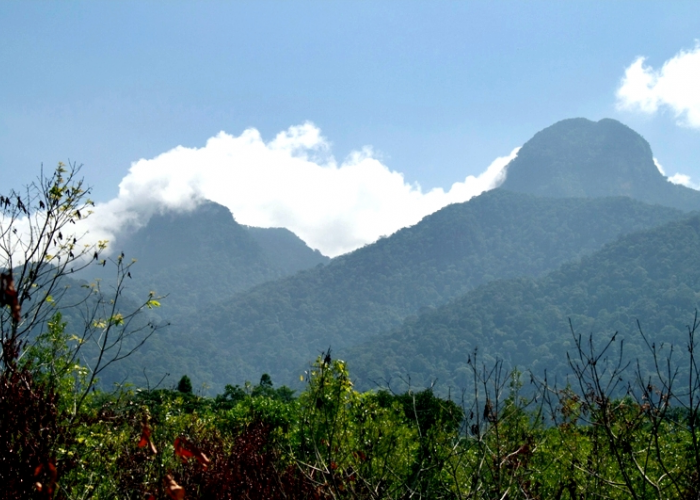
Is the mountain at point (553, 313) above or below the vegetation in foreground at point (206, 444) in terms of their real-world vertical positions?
above

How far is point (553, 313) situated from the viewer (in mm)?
161250

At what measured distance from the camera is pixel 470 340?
161 metres

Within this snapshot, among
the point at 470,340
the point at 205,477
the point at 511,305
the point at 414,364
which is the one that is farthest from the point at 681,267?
the point at 205,477

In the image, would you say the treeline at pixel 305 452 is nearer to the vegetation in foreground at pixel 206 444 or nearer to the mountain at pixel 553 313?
the vegetation in foreground at pixel 206 444

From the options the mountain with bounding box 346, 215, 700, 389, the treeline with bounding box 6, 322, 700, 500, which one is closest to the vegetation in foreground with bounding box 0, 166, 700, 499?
the treeline with bounding box 6, 322, 700, 500

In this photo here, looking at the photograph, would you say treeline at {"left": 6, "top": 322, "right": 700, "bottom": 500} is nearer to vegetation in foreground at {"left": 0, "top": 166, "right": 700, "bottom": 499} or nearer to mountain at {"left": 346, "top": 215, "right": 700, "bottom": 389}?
vegetation in foreground at {"left": 0, "top": 166, "right": 700, "bottom": 499}

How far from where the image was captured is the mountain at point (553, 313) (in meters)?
143

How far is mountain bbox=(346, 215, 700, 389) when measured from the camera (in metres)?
143

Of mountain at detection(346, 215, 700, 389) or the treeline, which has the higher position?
mountain at detection(346, 215, 700, 389)

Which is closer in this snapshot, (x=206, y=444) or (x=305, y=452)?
(x=305, y=452)

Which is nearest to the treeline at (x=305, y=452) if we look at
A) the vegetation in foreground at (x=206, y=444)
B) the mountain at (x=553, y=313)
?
the vegetation in foreground at (x=206, y=444)

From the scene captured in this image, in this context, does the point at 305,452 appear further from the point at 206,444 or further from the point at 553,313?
the point at 553,313

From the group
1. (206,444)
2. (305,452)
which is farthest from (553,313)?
(305,452)

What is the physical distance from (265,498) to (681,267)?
6901 inches
